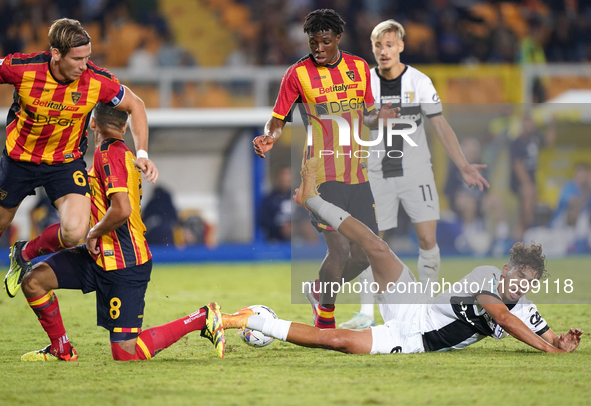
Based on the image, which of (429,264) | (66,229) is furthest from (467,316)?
(66,229)

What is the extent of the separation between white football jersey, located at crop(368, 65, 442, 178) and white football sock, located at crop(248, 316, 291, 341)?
181 centimetres

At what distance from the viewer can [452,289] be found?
14.4 ft

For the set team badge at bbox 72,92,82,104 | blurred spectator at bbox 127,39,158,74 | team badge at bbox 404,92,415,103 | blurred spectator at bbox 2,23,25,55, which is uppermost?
blurred spectator at bbox 2,23,25,55

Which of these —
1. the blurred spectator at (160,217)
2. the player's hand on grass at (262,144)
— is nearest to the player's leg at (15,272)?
the player's hand on grass at (262,144)

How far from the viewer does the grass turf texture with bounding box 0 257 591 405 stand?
3289 millimetres

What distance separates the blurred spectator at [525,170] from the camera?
376 inches

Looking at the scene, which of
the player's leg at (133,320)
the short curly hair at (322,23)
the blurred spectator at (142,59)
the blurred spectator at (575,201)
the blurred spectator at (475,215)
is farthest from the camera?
the blurred spectator at (142,59)

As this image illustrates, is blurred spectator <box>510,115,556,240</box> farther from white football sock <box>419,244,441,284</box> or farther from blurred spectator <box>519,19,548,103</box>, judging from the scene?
white football sock <box>419,244,441,284</box>

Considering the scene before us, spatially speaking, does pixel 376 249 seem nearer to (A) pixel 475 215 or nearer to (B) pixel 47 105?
(B) pixel 47 105

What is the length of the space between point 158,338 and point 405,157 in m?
2.54

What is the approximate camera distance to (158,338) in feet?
14.0

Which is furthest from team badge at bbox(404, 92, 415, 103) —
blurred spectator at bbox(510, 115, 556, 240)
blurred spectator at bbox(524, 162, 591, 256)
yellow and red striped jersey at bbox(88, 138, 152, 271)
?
blurred spectator at bbox(524, 162, 591, 256)

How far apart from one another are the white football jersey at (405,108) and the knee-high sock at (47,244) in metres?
2.40

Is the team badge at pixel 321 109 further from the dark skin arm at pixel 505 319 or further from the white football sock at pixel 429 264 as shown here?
the dark skin arm at pixel 505 319
